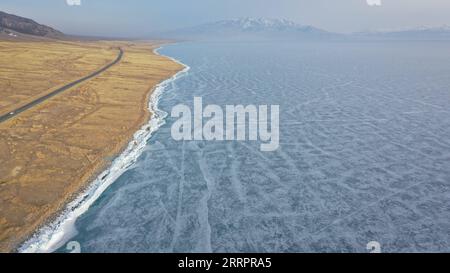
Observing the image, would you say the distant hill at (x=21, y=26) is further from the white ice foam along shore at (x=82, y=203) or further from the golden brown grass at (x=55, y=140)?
the white ice foam along shore at (x=82, y=203)

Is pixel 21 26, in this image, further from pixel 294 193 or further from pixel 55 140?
pixel 294 193

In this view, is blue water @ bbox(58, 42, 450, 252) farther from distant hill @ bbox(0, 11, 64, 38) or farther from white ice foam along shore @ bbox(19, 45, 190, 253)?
distant hill @ bbox(0, 11, 64, 38)

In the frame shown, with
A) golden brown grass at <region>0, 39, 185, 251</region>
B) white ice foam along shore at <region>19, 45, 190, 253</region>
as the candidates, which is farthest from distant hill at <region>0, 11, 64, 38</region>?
white ice foam along shore at <region>19, 45, 190, 253</region>

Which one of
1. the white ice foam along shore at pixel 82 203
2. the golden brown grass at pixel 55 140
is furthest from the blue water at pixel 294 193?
the golden brown grass at pixel 55 140
